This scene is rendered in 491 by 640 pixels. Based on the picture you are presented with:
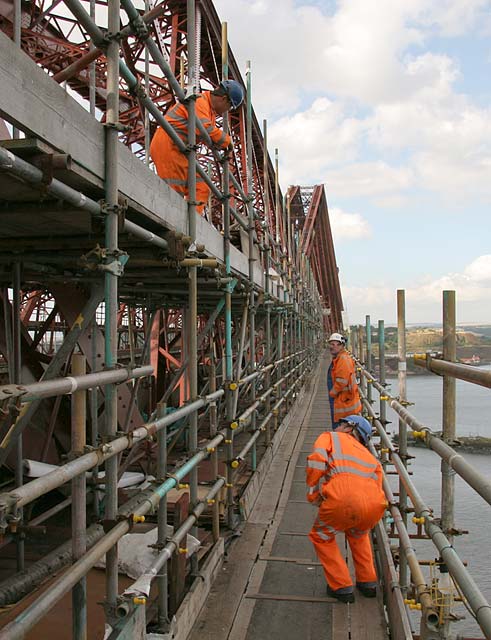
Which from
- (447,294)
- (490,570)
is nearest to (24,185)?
(447,294)

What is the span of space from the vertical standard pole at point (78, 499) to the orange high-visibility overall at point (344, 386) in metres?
5.21

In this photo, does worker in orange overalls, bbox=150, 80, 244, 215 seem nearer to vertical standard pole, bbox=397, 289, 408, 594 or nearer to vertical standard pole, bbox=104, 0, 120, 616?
vertical standard pole, bbox=397, 289, 408, 594

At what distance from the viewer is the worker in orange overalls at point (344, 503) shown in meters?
3.87

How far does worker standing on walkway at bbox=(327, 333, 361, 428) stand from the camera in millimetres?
7223

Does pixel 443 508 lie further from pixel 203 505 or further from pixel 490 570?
pixel 490 570

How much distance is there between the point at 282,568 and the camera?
4.57 m

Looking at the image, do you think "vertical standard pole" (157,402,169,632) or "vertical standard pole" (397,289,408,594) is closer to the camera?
"vertical standard pole" (157,402,169,632)

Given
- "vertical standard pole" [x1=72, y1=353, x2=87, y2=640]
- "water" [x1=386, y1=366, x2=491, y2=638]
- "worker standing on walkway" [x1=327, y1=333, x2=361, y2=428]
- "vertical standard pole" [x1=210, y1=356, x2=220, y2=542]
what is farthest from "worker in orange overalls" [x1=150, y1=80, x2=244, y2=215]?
"water" [x1=386, y1=366, x2=491, y2=638]

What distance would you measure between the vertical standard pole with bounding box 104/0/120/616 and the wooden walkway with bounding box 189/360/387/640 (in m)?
1.18

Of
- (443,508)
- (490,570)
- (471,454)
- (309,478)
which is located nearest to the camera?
(443,508)

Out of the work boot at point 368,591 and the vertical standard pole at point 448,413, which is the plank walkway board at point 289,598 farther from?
the vertical standard pole at point 448,413

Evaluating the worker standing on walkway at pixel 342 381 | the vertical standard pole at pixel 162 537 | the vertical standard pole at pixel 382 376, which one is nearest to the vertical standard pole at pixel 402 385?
the vertical standard pole at pixel 382 376

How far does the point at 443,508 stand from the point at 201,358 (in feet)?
34.3

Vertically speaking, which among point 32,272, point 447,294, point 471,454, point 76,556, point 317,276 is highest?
point 317,276
